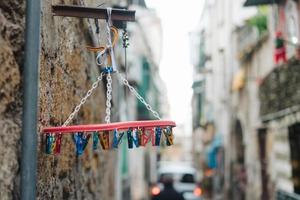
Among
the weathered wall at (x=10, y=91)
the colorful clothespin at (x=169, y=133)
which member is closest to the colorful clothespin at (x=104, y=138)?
the colorful clothespin at (x=169, y=133)

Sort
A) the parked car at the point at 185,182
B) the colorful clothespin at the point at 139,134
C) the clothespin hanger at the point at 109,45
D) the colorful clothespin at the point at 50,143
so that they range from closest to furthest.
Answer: the colorful clothespin at the point at 139,134
the colorful clothespin at the point at 50,143
the clothespin hanger at the point at 109,45
the parked car at the point at 185,182

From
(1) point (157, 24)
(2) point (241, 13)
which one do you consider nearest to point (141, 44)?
(2) point (241, 13)

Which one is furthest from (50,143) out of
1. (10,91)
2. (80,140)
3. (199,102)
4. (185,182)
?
(199,102)

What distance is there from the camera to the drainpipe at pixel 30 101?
2.77 m

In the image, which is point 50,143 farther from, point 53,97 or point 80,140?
point 53,97

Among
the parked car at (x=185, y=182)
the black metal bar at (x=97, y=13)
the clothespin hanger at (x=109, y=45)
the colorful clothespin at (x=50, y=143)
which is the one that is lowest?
the parked car at (x=185, y=182)

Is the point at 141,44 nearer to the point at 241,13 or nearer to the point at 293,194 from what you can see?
the point at 241,13

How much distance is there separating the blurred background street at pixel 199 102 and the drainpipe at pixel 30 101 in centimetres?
3

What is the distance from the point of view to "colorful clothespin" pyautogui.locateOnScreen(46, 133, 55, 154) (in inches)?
121

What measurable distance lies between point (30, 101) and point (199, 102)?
31863 mm

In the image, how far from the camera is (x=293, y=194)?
408 inches

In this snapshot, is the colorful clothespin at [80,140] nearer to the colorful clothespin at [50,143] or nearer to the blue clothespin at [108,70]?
the colorful clothespin at [50,143]

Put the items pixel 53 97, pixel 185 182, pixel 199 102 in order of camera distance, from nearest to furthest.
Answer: pixel 53 97
pixel 185 182
pixel 199 102

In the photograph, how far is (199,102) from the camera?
34.5 meters
